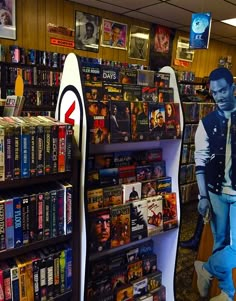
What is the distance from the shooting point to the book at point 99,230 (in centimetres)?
141

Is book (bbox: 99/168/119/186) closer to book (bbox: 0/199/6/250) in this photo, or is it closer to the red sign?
book (bbox: 0/199/6/250)

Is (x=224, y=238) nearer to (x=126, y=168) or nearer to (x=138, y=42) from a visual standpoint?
(x=126, y=168)

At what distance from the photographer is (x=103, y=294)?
1.65 metres

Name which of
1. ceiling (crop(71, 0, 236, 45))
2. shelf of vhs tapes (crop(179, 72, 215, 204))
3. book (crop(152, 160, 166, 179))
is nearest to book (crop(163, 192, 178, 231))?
book (crop(152, 160, 166, 179))

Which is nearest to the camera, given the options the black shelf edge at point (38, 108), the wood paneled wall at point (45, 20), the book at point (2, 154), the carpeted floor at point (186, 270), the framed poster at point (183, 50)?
the book at point (2, 154)

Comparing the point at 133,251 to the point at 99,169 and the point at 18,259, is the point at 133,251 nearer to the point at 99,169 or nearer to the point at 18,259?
the point at 99,169

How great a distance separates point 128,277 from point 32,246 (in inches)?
Result: 31.4

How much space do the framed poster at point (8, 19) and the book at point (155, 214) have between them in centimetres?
291

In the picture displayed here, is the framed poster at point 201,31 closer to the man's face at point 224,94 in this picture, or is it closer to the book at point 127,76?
the man's face at point 224,94

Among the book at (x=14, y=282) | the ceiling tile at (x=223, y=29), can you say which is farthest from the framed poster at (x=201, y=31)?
the ceiling tile at (x=223, y=29)

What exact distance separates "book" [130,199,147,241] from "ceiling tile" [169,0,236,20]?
9.70ft

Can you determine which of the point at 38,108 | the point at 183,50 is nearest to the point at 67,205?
the point at 38,108

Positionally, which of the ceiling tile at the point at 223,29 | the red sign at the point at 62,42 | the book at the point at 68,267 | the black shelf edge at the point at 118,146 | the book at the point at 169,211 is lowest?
the book at the point at 68,267

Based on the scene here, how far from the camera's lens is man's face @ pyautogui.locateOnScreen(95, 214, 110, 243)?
1437 millimetres
